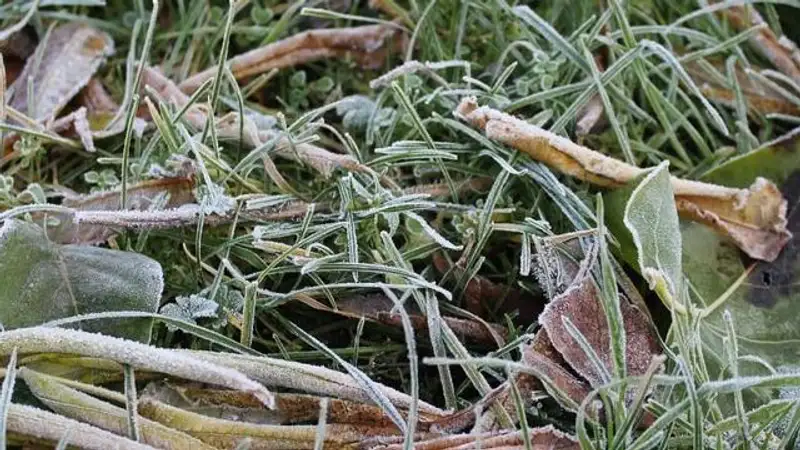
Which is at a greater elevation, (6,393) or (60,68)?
(60,68)

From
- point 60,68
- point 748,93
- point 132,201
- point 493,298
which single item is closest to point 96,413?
point 132,201

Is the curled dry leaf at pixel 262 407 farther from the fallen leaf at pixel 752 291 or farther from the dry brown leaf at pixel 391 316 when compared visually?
the fallen leaf at pixel 752 291

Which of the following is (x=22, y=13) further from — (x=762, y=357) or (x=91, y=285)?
(x=762, y=357)

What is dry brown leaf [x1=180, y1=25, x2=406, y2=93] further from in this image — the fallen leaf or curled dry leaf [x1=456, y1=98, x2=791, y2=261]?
the fallen leaf

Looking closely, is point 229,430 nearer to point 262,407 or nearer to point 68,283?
point 262,407

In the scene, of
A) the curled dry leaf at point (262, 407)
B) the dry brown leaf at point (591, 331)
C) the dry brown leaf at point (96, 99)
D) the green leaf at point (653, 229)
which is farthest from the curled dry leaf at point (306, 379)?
the dry brown leaf at point (96, 99)
